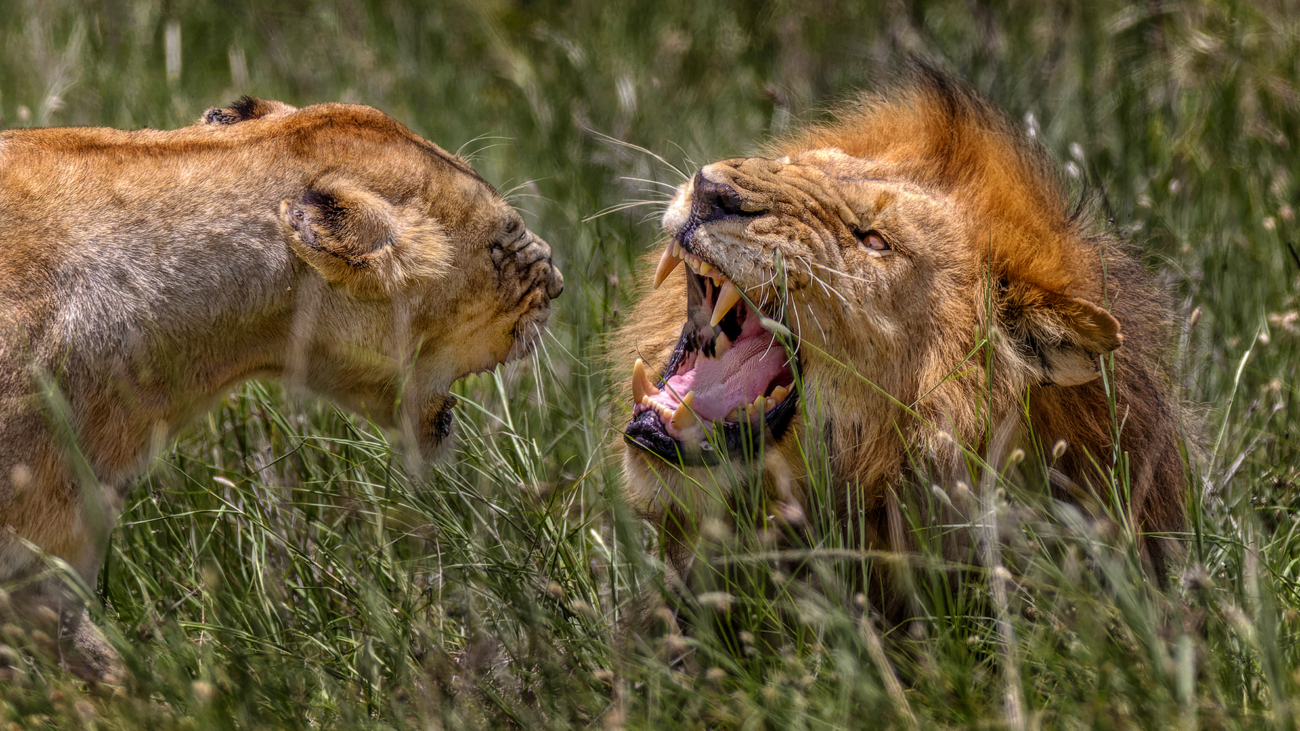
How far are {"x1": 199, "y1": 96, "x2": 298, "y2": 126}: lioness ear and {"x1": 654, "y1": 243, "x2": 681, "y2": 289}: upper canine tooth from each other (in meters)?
1.08

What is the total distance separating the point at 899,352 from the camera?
2676 mm

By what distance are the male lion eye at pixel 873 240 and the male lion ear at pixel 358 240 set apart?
1.01 m

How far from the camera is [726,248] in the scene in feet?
8.92

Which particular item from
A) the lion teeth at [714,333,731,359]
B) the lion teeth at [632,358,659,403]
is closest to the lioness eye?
the lion teeth at [714,333,731,359]

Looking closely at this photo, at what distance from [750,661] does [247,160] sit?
5.34 ft

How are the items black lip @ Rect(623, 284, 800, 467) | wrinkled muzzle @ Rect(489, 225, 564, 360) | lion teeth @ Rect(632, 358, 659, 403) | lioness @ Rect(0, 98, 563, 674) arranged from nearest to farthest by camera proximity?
lioness @ Rect(0, 98, 563, 674) < black lip @ Rect(623, 284, 800, 467) < lion teeth @ Rect(632, 358, 659, 403) < wrinkled muzzle @ Rect(489, 225, 564, 360)

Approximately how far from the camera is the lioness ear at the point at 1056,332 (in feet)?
7.91

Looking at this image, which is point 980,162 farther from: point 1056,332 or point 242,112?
point 242,112

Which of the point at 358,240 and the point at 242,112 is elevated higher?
the point at 242,112

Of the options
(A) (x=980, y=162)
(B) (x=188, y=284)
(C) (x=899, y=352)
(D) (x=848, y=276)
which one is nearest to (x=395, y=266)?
(B) (x=188, y=284)

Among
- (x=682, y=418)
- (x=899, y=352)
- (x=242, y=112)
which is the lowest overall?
(x=682, y=418)

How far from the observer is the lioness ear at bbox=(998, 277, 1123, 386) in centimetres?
241

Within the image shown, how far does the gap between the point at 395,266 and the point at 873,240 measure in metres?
1.12

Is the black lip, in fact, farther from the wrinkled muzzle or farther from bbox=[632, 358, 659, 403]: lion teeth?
the wrinkled muzzle
